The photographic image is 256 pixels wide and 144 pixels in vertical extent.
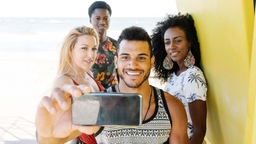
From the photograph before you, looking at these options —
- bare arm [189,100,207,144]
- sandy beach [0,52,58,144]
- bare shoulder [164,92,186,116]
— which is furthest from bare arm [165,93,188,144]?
sandy beach [0,52,58,144]

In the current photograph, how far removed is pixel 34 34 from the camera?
590 inches

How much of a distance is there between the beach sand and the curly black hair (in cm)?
66

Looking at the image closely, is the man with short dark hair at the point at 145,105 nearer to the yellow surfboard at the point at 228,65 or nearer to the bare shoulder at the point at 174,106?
the bare shoulder at the point at 174,106

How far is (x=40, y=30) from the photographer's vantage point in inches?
615

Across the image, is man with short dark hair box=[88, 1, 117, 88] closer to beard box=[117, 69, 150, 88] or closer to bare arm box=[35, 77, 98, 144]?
beard box=[117, 69, 150, 88]

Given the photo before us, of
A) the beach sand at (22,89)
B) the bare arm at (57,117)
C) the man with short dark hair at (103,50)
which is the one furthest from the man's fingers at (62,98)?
the man with short dark hair at (103,50)

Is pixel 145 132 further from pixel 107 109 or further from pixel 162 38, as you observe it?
pixel 162 38

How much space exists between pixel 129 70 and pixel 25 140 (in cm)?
308

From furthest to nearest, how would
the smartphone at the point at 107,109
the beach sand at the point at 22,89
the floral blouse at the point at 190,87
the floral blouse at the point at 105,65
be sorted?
the beach sand at the point at 22,89
the floral blouse at the point at 105,65
the floral blouse at the point at 190,87
the smartphone at the point at 107,109

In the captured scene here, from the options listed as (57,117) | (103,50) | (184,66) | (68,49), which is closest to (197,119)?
(184,66)

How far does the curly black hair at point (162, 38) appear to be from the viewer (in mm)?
1796

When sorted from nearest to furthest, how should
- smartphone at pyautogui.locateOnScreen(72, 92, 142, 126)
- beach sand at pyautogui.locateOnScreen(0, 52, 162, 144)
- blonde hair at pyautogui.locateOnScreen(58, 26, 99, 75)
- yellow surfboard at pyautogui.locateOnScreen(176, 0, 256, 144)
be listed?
1. smartphone at pyautogui.locateOnScreen(72, 92, 142, 126)
2. yellow surfboard at pyautogui.locateOnScreen(176, 0, 256, 144)
3. blonde hair at pyautogui.locateOnScreen(58, 26, 99, 75)
4. beach sand at pyautogui.locateOnScreen(0, 52, 162, 144)

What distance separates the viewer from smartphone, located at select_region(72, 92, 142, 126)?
76 cm

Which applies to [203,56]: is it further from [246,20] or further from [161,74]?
[246,20]
